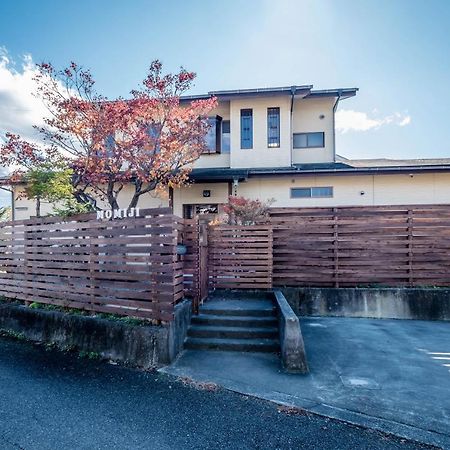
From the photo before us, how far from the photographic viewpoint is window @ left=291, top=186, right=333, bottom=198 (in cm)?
1255

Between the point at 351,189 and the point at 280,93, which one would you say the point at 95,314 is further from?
the point at 280,93

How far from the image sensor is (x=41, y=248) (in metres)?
6.14

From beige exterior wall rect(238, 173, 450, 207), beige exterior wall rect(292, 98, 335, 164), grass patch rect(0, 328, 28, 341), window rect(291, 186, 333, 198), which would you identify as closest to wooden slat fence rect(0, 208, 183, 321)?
grass patch rect(0, 328, 28, 341)

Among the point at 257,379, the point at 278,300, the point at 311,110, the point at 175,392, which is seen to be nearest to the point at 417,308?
the point at 278,300

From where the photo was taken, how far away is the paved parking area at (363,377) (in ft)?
10.2

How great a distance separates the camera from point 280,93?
1341 cm

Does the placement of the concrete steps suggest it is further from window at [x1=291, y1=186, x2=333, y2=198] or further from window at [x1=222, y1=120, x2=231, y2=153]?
window at [x1=222, y1=120, x2=231, y2=153]

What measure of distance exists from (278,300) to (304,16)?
7.28 m

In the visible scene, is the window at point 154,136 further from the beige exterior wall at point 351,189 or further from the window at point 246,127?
the window at point 246,127

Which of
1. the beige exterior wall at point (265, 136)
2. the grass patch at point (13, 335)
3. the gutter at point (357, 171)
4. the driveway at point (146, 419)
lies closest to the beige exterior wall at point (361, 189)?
the gutter at point (357, 171)

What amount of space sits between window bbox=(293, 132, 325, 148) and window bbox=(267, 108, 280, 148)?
1330mm

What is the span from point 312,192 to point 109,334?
9882 mm

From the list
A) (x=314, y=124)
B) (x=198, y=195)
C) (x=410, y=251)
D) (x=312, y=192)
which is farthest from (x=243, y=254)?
(x=314, y=124)

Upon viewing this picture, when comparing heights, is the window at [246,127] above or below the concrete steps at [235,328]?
above
